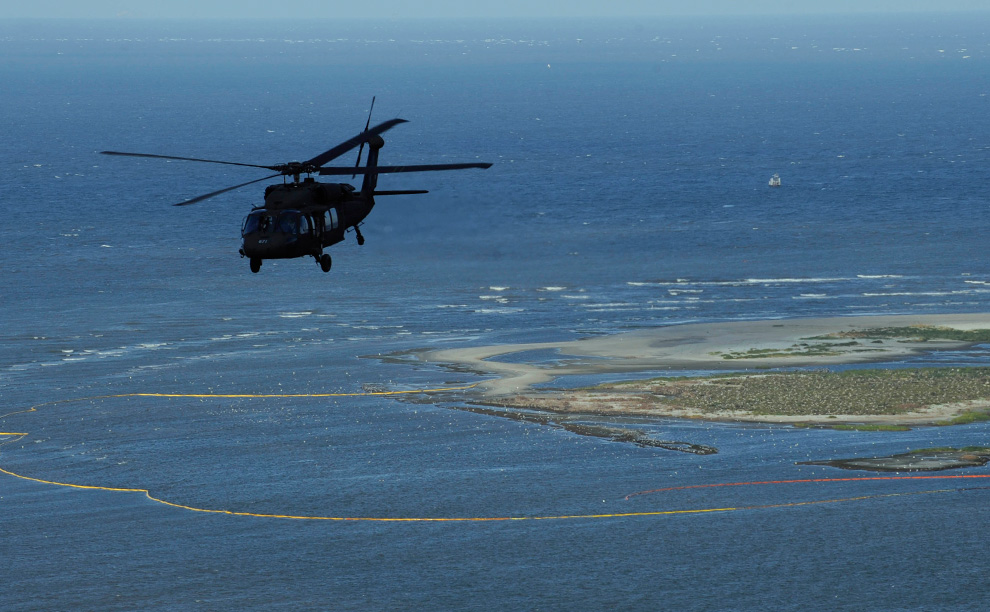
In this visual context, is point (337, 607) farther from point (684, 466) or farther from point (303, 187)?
point (303, 187)

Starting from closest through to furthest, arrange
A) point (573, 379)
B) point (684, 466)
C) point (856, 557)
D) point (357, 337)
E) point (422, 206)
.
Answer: point (422, 206), point (856, 557), point (684, 466), point (573, 379), point (357, 337)

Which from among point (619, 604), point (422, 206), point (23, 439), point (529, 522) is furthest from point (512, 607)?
point (23, 439)

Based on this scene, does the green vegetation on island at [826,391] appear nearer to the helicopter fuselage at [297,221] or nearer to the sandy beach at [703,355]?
the sandy beach at [703,355]

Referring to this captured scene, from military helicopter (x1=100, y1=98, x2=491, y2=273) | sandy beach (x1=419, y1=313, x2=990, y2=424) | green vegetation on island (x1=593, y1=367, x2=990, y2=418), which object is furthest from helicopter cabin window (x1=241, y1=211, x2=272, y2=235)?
green vegetation on island (x1=593, y1=367, x2=990, y2=418)

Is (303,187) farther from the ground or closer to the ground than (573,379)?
farther from the ground

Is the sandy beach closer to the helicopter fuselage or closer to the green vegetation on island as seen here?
the green vegetation on island

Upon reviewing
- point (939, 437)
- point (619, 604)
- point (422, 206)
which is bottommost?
point (619, 604)

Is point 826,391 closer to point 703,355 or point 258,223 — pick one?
point 703,355

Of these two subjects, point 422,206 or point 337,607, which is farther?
point 337,607
